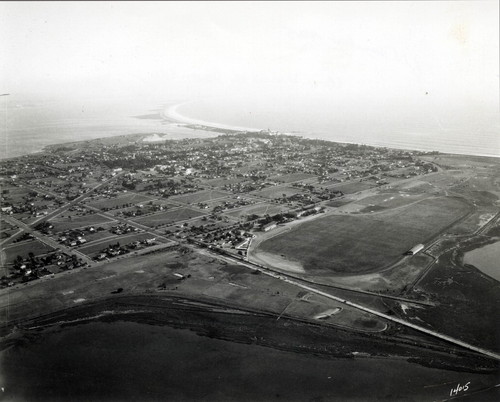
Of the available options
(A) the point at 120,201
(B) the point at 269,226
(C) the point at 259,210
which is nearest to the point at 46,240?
(A) the point at 120,201

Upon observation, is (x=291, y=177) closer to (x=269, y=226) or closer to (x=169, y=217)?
(x=269, y=226)

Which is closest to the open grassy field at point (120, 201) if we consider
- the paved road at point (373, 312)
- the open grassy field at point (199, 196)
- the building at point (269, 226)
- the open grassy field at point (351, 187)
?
the open grassy field at point (199, 196)

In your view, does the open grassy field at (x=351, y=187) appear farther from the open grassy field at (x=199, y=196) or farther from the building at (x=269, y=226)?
the building at (x=269, y=226)

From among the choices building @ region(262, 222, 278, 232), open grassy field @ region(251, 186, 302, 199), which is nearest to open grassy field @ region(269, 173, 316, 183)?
open grassy field @ region(251, 186, 302, 199)

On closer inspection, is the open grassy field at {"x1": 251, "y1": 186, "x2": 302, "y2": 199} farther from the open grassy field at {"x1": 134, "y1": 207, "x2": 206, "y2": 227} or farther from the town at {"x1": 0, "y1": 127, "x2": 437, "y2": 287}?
the open grassy field at {"x1": 134, "y1": 207, "x2": 206, "y2": 227}

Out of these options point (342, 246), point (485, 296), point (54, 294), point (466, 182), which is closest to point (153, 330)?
point (54, 294)

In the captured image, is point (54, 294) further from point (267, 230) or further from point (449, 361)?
point (449, 361)
